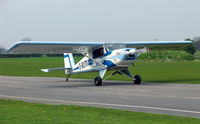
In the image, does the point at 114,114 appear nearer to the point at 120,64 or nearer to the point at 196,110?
the point at 196,110

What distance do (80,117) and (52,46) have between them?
1420 cm

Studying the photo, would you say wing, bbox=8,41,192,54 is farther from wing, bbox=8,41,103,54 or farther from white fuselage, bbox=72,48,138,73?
white fuselage, bbox=72,48,138,73

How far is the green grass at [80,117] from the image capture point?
9570 millimetres

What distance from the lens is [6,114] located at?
10781 mm

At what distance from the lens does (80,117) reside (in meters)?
10.3

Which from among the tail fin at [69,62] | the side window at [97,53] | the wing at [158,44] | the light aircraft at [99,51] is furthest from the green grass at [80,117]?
the tail fin at [69,62]

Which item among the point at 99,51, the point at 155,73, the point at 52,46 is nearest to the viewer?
the point at 52,46

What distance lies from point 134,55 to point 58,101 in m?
8.13

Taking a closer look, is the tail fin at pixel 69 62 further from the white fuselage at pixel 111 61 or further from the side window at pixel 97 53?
the side window at pixel 97 53

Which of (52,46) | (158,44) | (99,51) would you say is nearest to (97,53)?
(99,51)

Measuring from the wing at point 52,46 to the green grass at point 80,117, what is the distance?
36.6ft

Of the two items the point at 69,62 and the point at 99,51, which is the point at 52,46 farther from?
the point at 69,62

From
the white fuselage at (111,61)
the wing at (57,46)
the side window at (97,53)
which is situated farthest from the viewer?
the side window at (97,53)

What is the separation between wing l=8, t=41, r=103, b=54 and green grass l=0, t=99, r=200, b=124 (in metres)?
11.1
